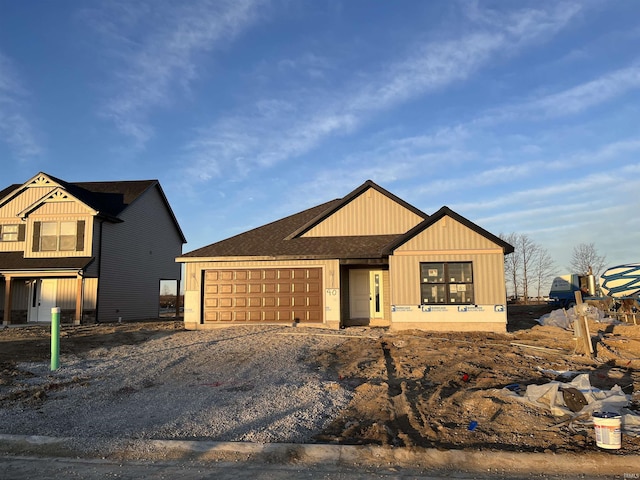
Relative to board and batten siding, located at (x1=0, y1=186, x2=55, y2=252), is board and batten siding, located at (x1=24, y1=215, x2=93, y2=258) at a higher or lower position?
lower

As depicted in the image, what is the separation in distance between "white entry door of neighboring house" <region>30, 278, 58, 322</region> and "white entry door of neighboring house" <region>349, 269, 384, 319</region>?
1527cm

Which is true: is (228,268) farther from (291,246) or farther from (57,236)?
(57,236)

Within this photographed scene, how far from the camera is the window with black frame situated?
16250mm

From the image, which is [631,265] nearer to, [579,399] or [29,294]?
[579,399]

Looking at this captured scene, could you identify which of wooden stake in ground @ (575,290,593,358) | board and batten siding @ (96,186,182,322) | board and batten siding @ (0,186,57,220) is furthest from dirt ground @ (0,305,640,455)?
board and batten siding @ (0,186,57,220)

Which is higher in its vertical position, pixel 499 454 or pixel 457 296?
pixel 457 296

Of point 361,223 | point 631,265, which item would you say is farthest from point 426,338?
point 631,265

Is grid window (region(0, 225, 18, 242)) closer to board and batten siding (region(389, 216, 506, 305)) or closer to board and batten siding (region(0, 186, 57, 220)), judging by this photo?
board and batten siding (region(0, 186, 57, 220))

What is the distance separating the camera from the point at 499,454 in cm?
511

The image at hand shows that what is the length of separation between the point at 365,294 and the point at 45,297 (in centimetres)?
1645

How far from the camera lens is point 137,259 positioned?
26.9m

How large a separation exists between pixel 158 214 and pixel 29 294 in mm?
8370

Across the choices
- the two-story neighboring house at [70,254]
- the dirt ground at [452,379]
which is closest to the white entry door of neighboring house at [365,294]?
the dirt ground at [452,379]

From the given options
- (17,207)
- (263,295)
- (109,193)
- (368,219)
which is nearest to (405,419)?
(263,295)
